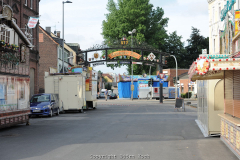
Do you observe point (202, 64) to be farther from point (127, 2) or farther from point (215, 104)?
point (127, 2)

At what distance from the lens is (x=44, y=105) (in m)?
22.3

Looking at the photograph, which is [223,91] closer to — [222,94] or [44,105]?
[222,94]

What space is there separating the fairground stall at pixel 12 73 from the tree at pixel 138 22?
40421 millimetres

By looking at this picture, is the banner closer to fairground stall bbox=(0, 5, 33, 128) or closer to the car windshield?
the car windshield

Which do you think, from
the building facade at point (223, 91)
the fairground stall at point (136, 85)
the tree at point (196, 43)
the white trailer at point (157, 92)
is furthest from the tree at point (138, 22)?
the building facade at point (223, 91)

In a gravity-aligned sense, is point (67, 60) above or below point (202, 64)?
above

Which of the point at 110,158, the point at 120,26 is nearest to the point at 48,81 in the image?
the point at 110,158

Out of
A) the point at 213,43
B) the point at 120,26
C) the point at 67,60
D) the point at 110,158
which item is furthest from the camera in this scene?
the point at 67,60

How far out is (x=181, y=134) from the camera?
12992 millimetres

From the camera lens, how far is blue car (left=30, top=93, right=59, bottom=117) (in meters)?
22.2

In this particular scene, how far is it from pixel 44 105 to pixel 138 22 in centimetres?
3929

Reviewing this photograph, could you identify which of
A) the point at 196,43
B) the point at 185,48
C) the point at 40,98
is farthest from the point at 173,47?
the point at 40,98

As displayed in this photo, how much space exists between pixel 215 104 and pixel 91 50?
105ft

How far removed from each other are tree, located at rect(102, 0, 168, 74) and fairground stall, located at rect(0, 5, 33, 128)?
1591 inches
